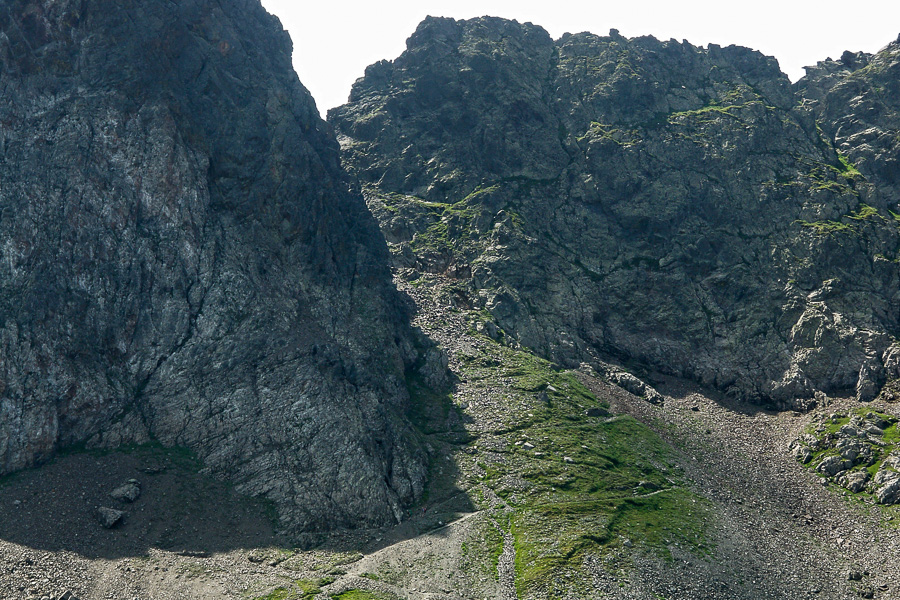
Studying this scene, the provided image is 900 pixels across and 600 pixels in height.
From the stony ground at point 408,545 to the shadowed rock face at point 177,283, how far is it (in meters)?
5.43

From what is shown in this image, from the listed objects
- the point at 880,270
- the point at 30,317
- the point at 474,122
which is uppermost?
the point at 474,122

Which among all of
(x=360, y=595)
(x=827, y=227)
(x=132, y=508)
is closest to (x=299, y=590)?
(x=360, y=595)

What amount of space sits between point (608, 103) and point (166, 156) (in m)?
145

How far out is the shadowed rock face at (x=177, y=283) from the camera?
296 ft

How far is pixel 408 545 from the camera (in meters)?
81.5

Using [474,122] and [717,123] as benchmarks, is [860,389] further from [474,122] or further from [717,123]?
[474,122]

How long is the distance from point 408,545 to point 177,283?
2392 inches

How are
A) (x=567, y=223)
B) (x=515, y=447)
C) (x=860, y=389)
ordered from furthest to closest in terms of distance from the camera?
(x=567, y=223)
(x=860, y=389)
(x=515, y=447)

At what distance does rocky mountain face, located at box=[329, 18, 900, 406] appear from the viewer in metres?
136

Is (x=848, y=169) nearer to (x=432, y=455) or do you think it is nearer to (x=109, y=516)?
(x=432, y=455)

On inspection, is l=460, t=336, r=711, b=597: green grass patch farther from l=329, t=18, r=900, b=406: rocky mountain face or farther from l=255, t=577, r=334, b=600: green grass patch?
l=255, t=577, r=334, b=600: green grass patch

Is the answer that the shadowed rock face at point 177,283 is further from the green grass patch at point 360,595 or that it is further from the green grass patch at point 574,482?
the green grass patch at point 574,482

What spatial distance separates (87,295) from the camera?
9731 centimetres

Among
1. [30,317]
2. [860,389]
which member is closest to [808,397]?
[860,389]
